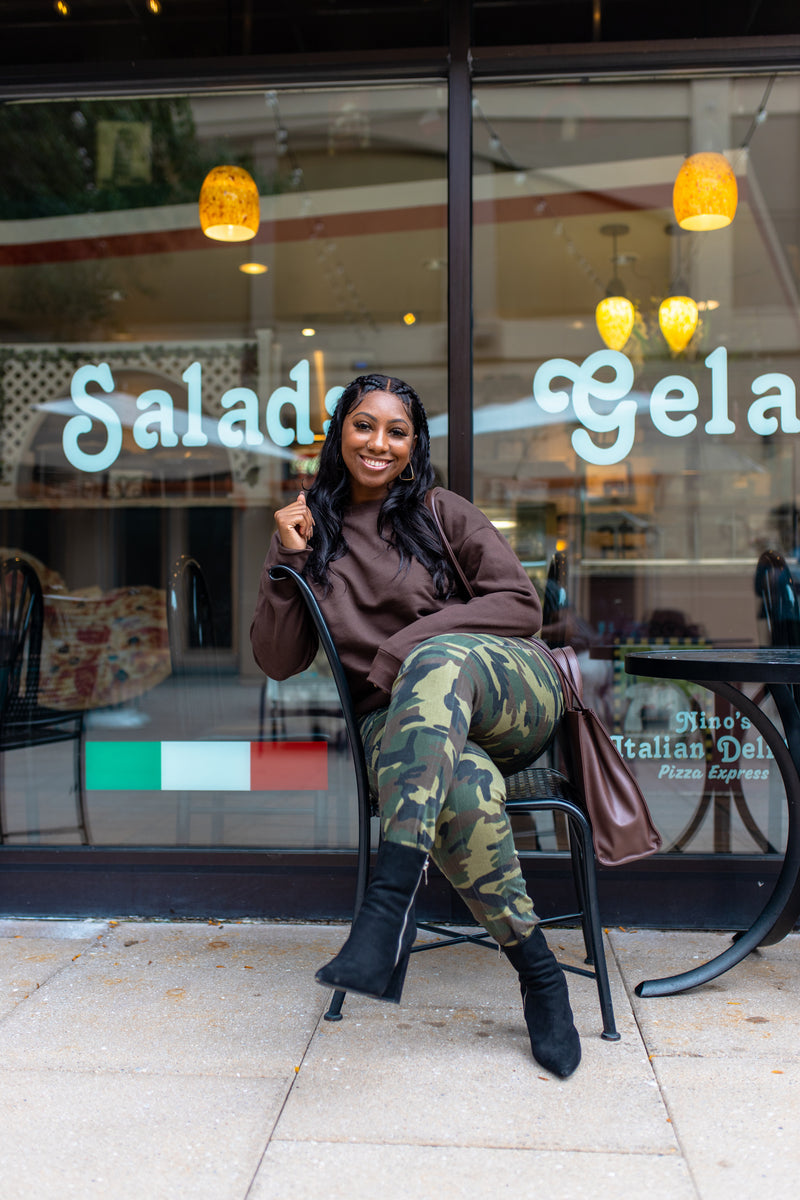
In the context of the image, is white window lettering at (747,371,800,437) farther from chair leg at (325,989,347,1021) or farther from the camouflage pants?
chair leg at (325,989,347,1021)

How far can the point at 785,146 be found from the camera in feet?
17.0

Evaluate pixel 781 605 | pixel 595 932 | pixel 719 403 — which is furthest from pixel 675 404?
pixel 595 932

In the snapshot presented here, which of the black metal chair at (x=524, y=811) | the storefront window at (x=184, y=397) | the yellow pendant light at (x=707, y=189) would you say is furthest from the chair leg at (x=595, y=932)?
the yellow pendant light at (x=707, y=189)

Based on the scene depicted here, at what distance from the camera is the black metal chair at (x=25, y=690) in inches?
119

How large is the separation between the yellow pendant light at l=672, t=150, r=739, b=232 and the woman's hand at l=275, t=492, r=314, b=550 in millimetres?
3070

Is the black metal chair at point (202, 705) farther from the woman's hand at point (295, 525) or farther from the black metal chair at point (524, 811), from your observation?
the woman's hand at point (295, 525)

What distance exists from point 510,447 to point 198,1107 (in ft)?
24.2

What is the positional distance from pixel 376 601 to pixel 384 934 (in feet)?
2.39

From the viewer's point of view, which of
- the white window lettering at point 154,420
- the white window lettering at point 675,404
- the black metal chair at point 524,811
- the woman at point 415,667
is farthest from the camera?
the white window lettering at point 154,420

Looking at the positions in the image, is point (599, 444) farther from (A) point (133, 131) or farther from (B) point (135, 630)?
(A) point (133, 131)

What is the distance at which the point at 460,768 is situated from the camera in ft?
5.40

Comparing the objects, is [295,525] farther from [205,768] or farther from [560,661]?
[205,768]

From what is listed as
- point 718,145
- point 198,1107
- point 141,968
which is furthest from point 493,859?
point 718,145

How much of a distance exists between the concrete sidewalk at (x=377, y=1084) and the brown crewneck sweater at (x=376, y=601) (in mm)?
645
